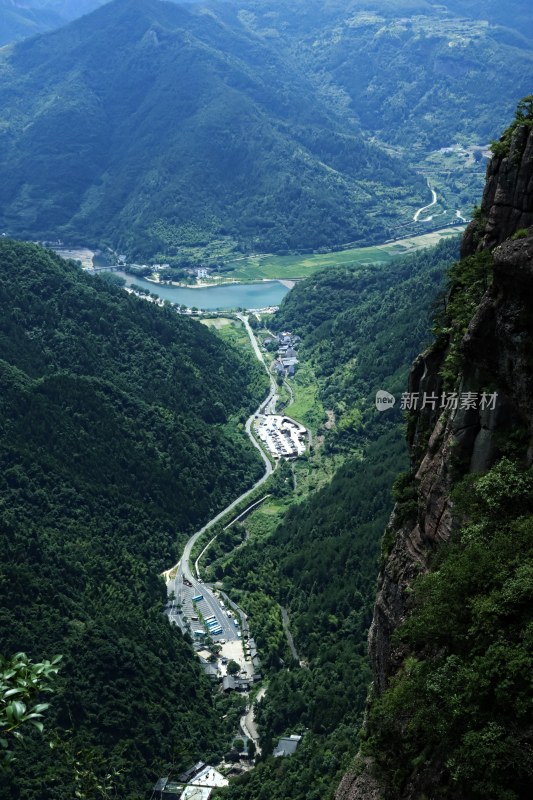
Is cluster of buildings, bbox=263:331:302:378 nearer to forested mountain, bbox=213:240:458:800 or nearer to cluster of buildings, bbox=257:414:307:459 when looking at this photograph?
forested mountain, bbox=213:240:458:800

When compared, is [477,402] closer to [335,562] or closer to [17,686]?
[17,686]

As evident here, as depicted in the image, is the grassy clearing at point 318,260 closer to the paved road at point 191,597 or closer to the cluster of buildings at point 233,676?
the paved road at point 191,597

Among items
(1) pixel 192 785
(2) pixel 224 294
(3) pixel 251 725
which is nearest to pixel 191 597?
(3) pixel 251 725

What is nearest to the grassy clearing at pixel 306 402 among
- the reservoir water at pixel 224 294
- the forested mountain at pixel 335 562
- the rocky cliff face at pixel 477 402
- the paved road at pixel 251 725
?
the forested mountain at pixel 335 562

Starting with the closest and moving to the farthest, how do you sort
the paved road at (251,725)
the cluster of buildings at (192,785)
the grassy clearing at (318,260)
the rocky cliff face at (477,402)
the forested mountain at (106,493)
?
the rocky cliff face at (477,402) < the cluster of buildings at (192,785) < the forested mountain at (106,493) < the paved road at (251,725) < the grassy clearing at (318,260)

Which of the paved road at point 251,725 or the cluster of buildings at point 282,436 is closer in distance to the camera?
the paved road at point 251,725

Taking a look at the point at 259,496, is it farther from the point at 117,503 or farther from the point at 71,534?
the point at 71,534
